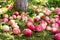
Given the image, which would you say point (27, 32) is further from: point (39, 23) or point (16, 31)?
point (39, 23)

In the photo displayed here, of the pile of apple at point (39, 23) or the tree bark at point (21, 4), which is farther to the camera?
the tree bark at point (21, 4)

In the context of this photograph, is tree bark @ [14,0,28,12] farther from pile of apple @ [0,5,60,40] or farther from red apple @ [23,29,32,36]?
red apple @ [23,29,32,36]

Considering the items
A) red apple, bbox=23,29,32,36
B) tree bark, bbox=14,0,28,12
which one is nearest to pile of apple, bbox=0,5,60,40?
red apple, bbox=23,29,32,36

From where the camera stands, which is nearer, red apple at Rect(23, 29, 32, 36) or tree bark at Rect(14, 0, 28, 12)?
red apple at Rect(23, 29, 32, 36)

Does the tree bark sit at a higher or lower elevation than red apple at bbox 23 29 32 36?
higher

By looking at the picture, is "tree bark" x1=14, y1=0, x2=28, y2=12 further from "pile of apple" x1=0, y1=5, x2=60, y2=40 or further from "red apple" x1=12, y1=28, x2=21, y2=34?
"red apple" x1=12, y1=28, x2=21, y2=34

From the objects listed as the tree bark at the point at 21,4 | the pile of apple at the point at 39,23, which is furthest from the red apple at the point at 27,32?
the tree bark at the point at 21,4

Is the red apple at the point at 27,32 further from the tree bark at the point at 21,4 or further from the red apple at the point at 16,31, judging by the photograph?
the tree bark at the point at 21,4

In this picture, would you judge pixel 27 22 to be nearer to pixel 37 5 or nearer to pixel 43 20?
pixel 43 20

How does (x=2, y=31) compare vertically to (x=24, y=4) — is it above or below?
below

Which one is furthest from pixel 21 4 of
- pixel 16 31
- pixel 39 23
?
pixel 16 31

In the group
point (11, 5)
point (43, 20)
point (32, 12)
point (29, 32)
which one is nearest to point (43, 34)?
point (29, 32)

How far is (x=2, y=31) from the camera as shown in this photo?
282 cm

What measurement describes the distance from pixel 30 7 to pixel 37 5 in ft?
0.82
